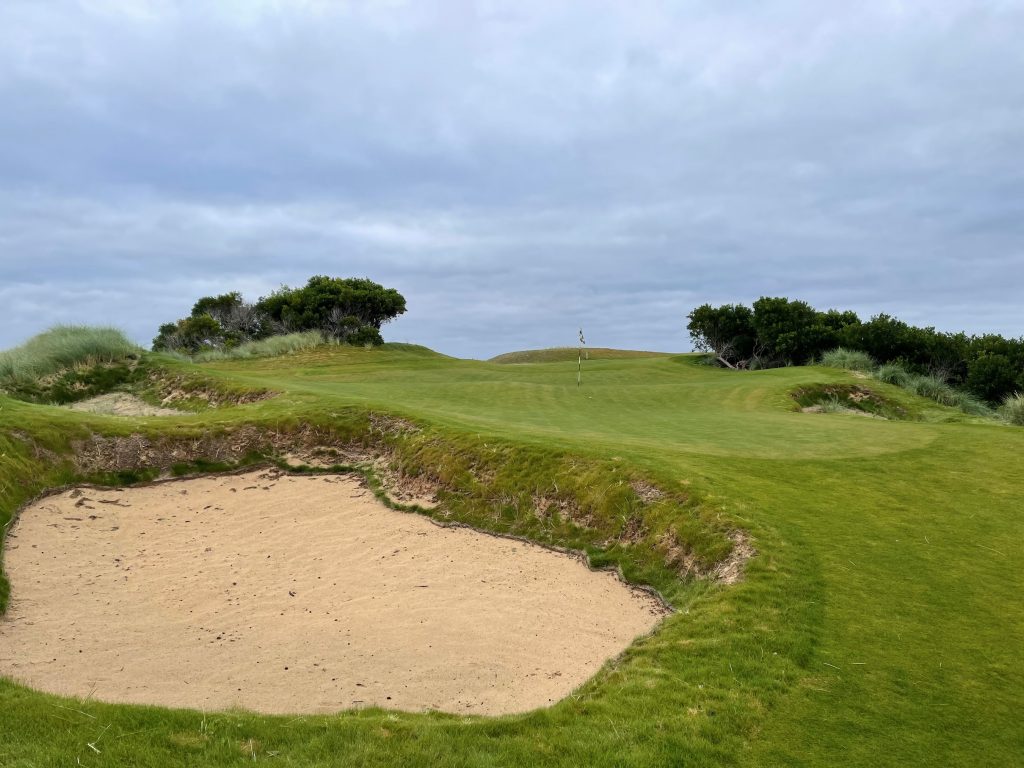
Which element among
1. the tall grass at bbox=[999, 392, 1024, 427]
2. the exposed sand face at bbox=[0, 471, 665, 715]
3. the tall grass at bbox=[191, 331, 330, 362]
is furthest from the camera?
the tall grass at bbox=[191, 331, 330, 362]

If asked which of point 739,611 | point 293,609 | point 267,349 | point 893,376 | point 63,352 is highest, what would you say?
point 267,349

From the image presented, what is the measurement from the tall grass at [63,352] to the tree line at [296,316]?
3359 centimetres

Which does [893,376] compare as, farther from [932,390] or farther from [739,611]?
[739,611]

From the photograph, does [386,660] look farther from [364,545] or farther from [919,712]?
[919,712]

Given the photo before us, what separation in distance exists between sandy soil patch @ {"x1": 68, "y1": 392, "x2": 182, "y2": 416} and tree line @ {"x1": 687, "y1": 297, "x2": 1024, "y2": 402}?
1846 inches

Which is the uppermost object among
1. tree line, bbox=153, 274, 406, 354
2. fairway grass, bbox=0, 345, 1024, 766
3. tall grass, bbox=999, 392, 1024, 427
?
tree line, bbox=153, 274, 406, 354

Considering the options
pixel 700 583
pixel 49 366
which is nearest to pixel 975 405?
pixel 700 583

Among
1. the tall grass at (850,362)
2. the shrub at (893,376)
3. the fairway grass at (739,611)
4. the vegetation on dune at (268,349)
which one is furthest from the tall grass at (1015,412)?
the vegetation on dune at (268,349)

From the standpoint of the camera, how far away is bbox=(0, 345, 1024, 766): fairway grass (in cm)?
546

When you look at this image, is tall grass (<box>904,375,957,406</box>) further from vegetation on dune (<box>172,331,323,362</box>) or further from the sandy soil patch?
vegetation on dune (<box>172,331,323,362</box>)

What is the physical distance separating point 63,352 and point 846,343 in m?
54.4

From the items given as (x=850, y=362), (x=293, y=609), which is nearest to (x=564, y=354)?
(x=850, y=362)

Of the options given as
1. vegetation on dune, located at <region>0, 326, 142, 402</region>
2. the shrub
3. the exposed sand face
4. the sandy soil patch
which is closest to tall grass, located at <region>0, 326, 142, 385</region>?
vegetation on dune, located at <region>0, 326, 142, 402</region>

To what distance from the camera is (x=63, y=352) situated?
29359 millimetres
